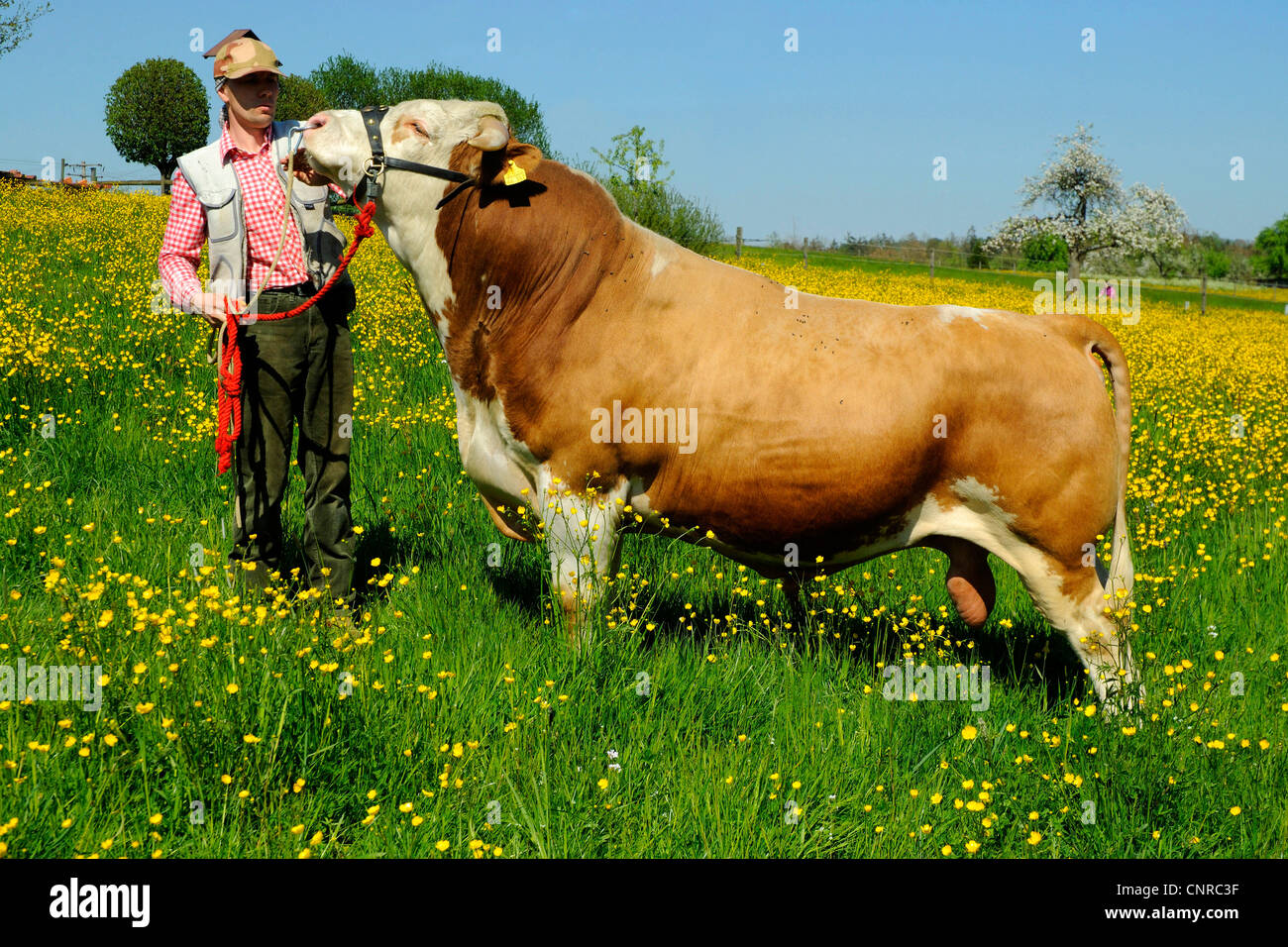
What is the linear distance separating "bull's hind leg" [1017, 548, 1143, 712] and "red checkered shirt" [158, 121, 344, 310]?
3370 mm

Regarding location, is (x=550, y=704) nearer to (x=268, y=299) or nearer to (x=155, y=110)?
(x=268, y=299)

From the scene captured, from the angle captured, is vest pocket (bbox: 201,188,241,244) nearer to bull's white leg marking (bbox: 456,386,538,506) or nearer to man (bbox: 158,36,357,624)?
man (bbox: 158,36,357,624)

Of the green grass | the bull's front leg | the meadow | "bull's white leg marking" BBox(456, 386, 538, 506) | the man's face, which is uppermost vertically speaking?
the green grass

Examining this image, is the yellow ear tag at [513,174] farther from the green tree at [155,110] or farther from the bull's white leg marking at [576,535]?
the green tree at [155,110]

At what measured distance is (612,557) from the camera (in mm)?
3965

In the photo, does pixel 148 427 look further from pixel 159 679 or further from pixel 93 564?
pixel 159 679

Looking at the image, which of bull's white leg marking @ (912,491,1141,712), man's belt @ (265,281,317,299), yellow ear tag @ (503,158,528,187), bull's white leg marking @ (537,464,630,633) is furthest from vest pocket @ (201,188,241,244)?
bull's white leg marking @ (912,491,1141,712)

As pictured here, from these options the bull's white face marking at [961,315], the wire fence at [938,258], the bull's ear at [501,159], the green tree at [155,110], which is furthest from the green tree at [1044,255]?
the bull's ear at [501,159]

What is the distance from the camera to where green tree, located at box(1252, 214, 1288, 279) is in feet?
273

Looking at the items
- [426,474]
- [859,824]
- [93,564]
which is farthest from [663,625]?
[93,564]

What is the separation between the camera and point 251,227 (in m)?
4.08

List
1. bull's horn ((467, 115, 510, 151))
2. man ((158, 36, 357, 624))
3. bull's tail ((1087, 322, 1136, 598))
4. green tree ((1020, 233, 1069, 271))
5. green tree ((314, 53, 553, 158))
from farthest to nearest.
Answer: green tree ((314, 53, 553, 158))
green tree ((1020, 233, 1069, 271))
man ((158, 36, 357, 624))
bull's tail ((1087, 322, 1136, 598))
bull's horn ((467, 115, 510, 151))

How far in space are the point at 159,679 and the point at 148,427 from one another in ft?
13.6
